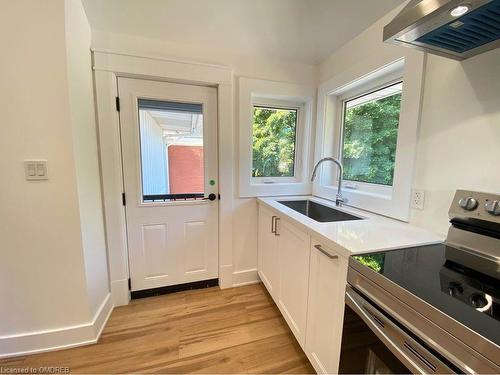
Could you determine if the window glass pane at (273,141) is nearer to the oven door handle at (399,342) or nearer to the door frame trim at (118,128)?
the door frame trim at (118,128)

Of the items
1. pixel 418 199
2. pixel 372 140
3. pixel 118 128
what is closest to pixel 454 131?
pixel 418 199

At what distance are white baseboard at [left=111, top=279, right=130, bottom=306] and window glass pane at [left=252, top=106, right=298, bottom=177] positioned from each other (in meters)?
1.52

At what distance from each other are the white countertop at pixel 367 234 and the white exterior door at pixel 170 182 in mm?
939

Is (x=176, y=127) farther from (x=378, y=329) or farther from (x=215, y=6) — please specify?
(x=378, y=329)

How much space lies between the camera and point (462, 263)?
828 mm

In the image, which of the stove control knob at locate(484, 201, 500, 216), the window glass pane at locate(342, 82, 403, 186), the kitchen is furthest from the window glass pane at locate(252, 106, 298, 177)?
the stove control knob at locate(484, 201, 500, 216)

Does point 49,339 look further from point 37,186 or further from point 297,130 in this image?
point 297,130

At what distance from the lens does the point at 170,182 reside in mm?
1938

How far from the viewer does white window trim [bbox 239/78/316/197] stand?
77.0 inches

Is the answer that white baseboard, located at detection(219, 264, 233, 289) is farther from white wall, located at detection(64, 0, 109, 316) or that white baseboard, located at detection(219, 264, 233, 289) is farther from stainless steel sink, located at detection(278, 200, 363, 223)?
white wall, located at detection(64, 0, 109, 316)

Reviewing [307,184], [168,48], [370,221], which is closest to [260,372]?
[370,221]

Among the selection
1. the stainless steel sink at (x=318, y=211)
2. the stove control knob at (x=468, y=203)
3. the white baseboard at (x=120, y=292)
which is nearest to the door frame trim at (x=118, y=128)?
the white baseboard at (x=120, y=292)

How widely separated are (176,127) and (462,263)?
2.04m

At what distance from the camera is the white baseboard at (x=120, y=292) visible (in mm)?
1817
